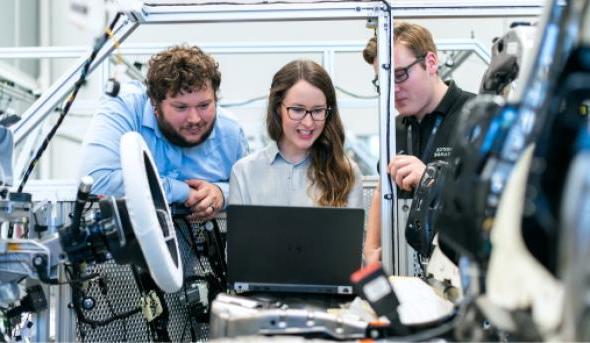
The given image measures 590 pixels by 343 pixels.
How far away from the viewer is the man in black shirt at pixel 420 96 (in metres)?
2.12

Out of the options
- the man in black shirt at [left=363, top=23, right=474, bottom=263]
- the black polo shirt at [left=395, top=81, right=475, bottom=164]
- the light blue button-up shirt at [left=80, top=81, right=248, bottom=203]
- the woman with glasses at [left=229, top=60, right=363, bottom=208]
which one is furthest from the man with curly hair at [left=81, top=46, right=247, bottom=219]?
the black polo shirt at [left=395, top=81, right=475, bottom=164]

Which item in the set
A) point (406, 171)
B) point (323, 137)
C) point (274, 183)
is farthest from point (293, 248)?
point (323, 137)

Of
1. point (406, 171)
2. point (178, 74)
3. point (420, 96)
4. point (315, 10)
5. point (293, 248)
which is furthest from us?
point (420, 96)

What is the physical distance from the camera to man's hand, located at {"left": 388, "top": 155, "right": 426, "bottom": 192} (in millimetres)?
1767

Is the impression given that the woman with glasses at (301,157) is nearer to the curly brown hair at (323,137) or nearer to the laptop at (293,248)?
the curly brown hair at (323,137)

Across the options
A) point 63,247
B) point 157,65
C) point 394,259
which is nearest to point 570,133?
point 394,259

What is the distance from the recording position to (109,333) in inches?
77.4

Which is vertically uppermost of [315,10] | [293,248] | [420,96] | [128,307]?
[315,10]

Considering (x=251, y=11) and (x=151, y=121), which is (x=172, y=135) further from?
(x=251, y=11)

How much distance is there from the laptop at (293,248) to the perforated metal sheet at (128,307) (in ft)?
1.44

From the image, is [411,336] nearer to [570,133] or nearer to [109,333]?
[570,133]

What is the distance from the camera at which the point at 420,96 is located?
2191 millimetres

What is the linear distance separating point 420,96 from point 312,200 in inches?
22.4

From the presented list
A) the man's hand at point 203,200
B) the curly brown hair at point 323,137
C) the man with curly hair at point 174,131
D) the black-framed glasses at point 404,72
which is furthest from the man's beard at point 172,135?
the black-framed glasses at point 404,72
